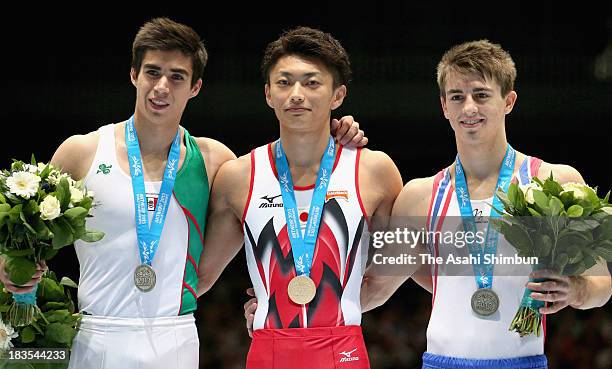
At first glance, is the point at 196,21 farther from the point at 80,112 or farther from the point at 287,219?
the point at 287,219

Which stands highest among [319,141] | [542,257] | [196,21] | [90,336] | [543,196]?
[196,21]

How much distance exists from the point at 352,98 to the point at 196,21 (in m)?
1.86

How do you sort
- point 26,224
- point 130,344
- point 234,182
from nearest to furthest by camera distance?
1. point 26,224
2. point 130,344
3. point 234,182

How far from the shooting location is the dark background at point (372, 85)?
9.64m

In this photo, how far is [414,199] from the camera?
5.39 m

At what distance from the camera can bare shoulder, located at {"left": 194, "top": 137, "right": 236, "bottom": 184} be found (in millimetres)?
5648

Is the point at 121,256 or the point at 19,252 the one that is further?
the point at 121,256

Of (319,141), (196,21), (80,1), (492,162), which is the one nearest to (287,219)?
(319,141)

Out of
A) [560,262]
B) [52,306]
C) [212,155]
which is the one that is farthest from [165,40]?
[560,262]

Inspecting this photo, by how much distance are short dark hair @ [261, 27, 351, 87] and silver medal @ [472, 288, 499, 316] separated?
1.45 metres

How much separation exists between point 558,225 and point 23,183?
2.67m

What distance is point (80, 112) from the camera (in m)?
9.51

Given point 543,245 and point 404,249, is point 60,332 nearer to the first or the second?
point 404,249

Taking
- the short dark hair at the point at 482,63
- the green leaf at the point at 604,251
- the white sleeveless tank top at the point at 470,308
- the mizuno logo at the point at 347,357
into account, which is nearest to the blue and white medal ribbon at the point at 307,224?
the mizuno logo at the point at 347,357
